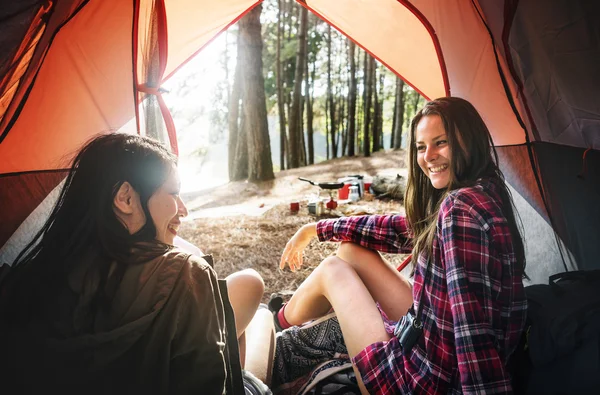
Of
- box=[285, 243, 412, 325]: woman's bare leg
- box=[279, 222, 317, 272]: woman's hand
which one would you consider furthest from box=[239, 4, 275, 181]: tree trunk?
box=[285, 243, 412, 325]: woman's bare leg

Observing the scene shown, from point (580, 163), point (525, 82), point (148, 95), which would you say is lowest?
point (580, 163)

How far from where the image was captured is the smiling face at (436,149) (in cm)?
154

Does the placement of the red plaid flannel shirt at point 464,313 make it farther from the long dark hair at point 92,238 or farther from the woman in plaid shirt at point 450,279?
the long dark hair at point 92,238

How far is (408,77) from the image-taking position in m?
3.25

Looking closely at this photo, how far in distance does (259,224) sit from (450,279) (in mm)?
3443

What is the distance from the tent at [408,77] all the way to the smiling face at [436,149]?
0.60 m

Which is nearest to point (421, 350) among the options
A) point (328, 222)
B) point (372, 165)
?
point (328, 222)

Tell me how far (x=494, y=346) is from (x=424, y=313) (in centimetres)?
27

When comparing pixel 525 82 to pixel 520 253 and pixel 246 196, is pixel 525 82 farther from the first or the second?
pixel 246 196

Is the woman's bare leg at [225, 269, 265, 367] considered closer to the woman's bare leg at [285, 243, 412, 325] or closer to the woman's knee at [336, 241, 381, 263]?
the woman's bare leg at [285, 243, 412, 325]

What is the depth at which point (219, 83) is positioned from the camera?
12.1 metres

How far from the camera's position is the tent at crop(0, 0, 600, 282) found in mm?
1638

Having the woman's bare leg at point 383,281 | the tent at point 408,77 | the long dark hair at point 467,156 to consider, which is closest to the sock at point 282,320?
the woman's bare leg at point 383,281

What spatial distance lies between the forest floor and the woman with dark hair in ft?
5.52
